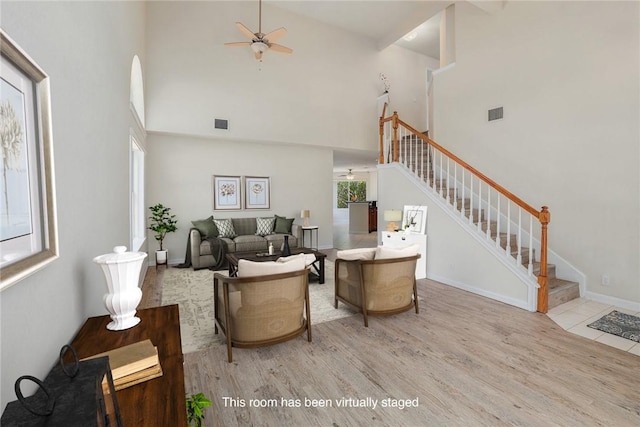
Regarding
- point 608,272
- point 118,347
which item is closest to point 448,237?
point 608,272

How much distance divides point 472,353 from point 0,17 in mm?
3522

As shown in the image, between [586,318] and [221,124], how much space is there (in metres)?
6.71

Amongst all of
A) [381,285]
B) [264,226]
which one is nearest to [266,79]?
[264,226]

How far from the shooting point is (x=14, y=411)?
0.78m

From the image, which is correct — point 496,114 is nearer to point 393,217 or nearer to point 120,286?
point 393,217

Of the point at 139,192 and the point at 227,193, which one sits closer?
the point at 139,192

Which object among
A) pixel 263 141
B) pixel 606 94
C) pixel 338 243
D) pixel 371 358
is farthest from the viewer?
pixel 338 243

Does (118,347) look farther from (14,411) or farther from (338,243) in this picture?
(338,243)

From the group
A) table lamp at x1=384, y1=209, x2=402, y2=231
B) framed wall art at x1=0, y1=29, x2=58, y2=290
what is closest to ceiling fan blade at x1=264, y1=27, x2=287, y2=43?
table lamp at x1=384, y1=209, x2=402, y2=231

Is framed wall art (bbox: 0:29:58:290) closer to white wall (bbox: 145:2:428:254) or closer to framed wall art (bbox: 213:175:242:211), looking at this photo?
white wall (bbox: 145:2:428:254)

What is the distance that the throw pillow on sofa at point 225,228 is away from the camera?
650 centimetres

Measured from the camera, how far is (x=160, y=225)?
5930 mm

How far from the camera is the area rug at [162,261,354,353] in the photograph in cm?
306

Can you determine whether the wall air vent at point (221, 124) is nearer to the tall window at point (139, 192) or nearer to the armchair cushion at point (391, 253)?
the tall window at point (139, 192)
